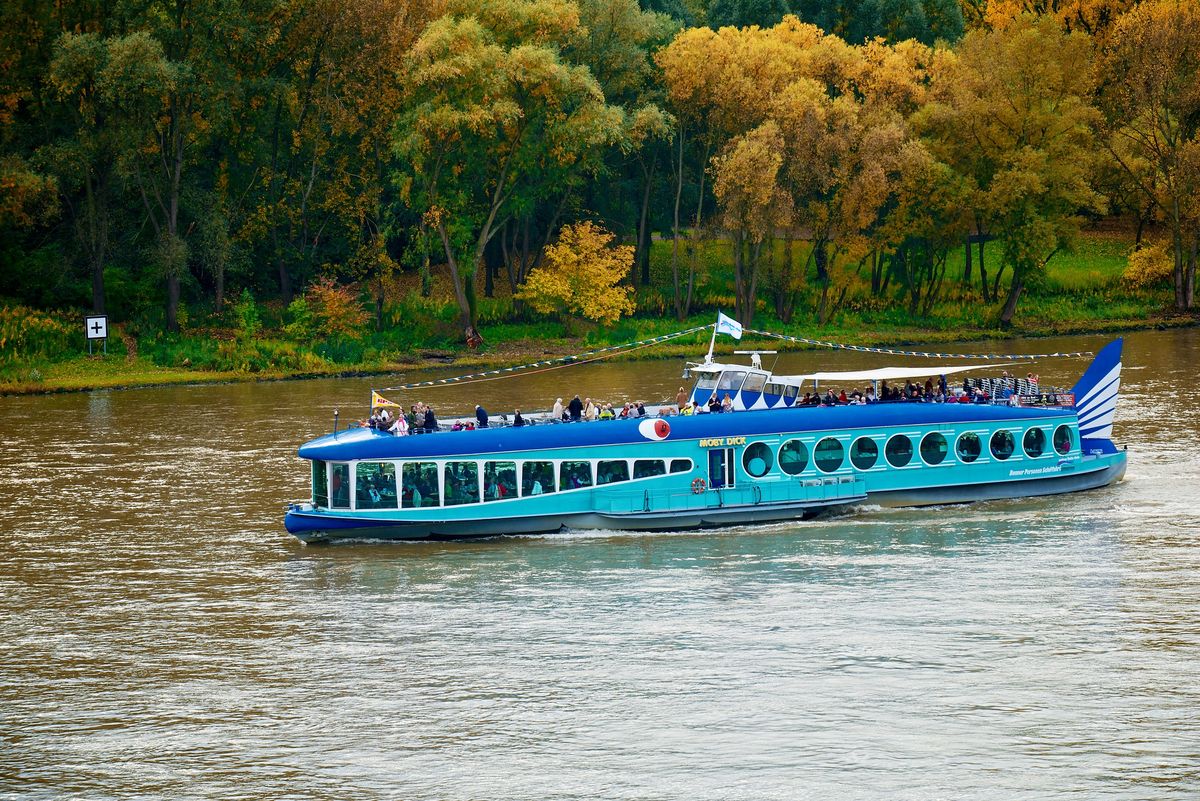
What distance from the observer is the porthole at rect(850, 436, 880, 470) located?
4322 centimetres

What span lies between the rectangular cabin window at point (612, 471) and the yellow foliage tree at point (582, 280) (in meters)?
49.0

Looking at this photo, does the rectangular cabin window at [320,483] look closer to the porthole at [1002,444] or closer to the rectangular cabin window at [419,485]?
the rectangular cabin window at [419,485]

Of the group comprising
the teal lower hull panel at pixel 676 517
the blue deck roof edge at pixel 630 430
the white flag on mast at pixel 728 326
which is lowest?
the teal lower hull panel at pixel 676 517

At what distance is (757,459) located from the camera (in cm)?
4228

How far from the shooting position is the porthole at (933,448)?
43875 millimetres

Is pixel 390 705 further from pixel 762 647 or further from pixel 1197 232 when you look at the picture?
pixel 1197 232

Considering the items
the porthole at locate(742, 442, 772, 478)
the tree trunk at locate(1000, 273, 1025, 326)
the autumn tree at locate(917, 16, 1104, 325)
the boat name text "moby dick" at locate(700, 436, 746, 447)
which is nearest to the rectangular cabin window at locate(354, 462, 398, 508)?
the boat name text "moby dick" at locate(700, 436, 746, 447)

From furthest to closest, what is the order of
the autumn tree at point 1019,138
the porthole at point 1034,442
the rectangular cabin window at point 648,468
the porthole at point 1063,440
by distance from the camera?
the autumn tree at point 1019,138
the porthole at point 1063,440
the porthole at point 1034,442
the rectangular cabin window at point 648,468

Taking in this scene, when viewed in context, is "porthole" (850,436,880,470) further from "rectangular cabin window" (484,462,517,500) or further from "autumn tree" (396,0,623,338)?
"autumn tree" (396,0,623,338)

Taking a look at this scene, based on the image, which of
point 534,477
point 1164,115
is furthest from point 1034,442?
point 1164,115

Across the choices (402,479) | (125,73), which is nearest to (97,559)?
(402,479)

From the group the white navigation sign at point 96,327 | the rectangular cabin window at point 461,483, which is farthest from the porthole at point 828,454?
the white navigation sign at point 96,327

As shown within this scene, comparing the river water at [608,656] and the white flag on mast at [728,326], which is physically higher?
the white flag on mast at [728,326]

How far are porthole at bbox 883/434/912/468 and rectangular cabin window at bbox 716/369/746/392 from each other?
4799mm
